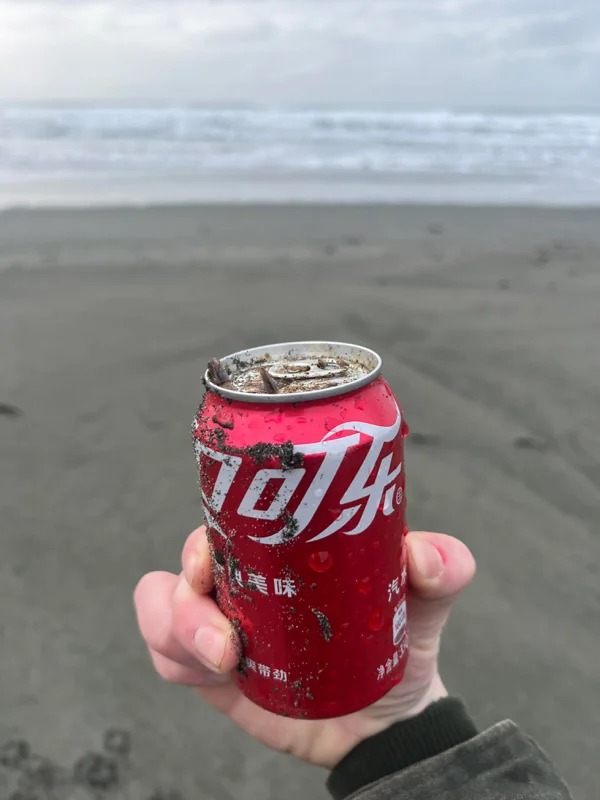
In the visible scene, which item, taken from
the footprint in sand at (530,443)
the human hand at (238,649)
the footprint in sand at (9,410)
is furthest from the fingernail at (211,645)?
the footprint in sand at (9,410)

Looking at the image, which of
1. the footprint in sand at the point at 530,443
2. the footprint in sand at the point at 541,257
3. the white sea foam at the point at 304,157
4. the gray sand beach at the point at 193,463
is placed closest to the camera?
the gray sand beach at the point at 193,463

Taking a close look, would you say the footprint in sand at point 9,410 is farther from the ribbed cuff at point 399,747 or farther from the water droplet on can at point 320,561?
the water droplet on can at point 320,561

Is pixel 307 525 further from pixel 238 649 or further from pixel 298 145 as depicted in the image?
pixel 298 145

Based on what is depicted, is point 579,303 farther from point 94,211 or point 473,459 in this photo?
point 94,211

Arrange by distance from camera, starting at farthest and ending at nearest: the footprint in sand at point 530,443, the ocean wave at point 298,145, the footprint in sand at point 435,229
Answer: the ocean wave at point 298,145 → the footprint in sand at point 435,229 → the footprint in sand at point 530,443

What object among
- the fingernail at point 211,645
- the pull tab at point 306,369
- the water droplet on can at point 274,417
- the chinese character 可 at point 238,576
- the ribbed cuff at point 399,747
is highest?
the pull tab at point 306,369

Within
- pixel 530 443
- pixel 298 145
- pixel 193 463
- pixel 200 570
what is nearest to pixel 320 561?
pixel 200 570
